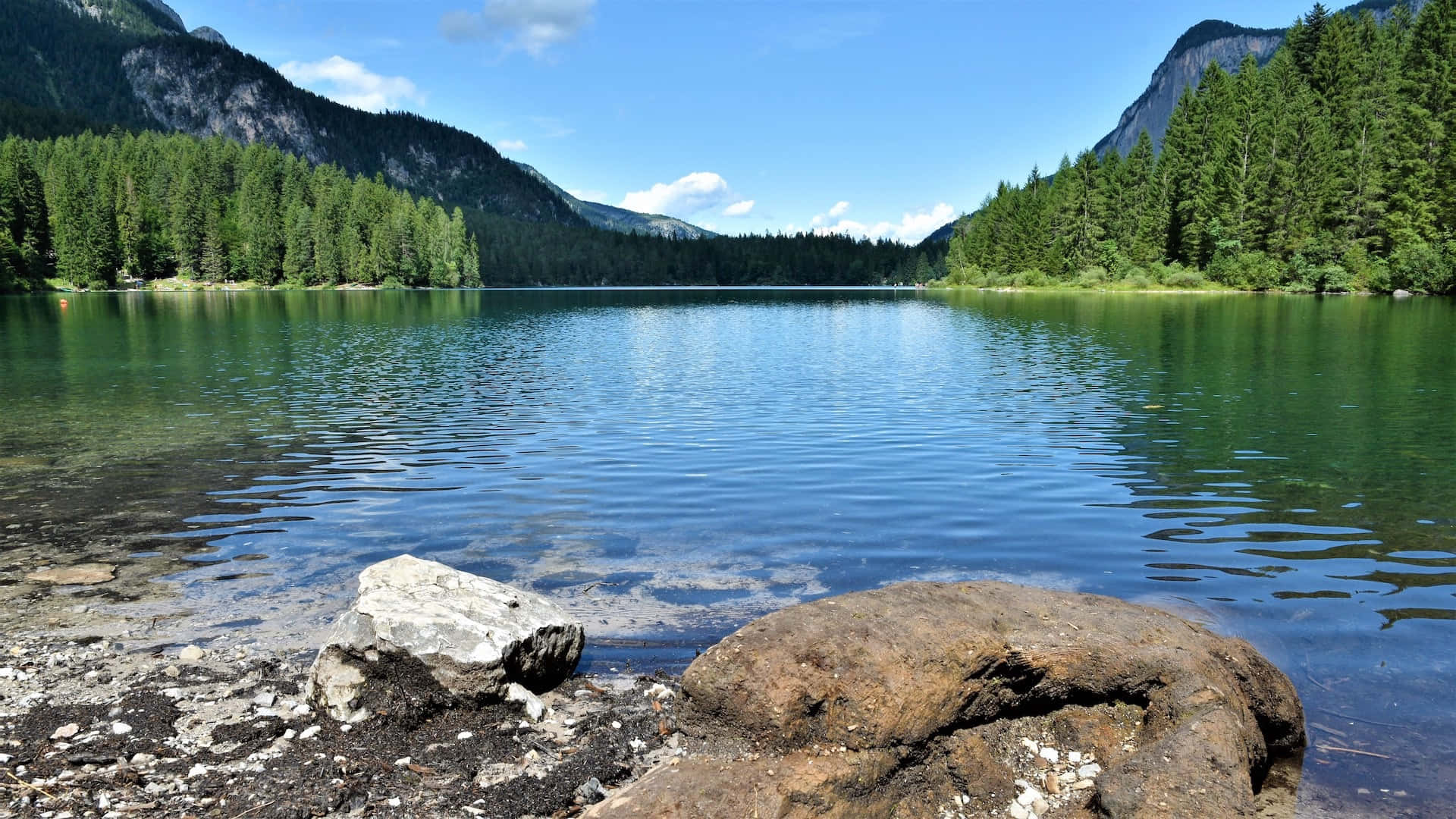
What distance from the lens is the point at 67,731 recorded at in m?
6.82

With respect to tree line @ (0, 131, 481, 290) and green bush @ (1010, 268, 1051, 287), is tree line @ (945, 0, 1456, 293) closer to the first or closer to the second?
green bush @ (1010, 268, 1051, 287)

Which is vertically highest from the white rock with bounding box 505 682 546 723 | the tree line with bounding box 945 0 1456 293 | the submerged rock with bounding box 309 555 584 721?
the tree line with bounding box 945 0 1456 293

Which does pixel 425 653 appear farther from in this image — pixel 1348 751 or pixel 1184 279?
pixel 1184 279

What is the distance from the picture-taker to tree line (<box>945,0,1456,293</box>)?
90.5 metres

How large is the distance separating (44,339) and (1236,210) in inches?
4707

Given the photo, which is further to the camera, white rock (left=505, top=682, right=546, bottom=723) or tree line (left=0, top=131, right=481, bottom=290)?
tree line (left=0, top=131, right=481, bottom=290)

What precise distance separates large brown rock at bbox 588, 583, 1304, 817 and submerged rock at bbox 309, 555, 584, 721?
213 centimetres

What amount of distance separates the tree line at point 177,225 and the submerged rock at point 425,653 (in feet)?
561

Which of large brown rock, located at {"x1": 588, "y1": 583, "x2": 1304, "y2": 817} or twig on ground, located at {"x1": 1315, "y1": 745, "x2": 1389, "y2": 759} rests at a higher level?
large brown rock, located at {"x1": 588, "y1": 583, "x2": 1304, "y2": 817}

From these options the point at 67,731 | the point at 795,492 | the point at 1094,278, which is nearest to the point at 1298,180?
the point at 1094,278

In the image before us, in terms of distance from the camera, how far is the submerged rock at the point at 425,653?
7.34m

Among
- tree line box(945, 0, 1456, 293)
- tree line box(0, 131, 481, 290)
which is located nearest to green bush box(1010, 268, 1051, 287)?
tree line box(945, 0, 1456, 293)

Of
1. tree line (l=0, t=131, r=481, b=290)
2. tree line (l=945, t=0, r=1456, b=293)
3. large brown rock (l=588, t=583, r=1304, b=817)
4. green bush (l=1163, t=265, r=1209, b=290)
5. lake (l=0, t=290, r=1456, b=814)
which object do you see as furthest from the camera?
tree line (l=0, t=131, r=481, b=290)

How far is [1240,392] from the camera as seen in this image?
27438mm
